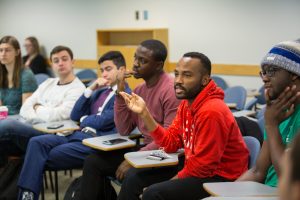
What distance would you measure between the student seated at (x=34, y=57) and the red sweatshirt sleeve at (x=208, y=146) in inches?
247

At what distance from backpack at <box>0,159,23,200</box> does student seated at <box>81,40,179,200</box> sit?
709 mm

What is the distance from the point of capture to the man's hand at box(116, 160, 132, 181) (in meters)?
2.74

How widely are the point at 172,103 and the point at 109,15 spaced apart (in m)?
4.92

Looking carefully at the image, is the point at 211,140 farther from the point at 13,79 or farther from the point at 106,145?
the point at 13,79

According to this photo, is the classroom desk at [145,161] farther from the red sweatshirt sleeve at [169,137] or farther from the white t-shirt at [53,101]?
the white t-shirt at [53,101]

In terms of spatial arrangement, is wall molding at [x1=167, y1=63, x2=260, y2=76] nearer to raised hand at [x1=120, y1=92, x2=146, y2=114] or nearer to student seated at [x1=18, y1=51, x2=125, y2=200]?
student seated at [x1=18, y1=51, x2=125, y2=200]

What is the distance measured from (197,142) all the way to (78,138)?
1.31m

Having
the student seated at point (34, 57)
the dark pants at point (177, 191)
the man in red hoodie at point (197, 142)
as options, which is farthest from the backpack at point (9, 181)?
the student seated at point (34, 57)

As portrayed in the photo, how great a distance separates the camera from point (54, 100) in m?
3.78

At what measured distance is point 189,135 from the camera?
7.82ft

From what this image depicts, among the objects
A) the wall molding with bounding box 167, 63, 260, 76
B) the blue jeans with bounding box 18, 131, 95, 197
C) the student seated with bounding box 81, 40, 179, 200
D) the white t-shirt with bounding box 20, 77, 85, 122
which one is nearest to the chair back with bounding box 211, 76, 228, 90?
the wall molding with bounding box 167, 63, 260, 76

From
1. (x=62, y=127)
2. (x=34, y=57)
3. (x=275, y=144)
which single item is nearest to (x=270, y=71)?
(x=275, y=144)

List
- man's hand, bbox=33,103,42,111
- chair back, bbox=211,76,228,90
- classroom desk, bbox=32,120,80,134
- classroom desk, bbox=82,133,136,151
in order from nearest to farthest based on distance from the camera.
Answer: classroom desk, bbox=82,133,136,151
classroom desk, bbox=32,120,80,134
man's hand, bbox=33,103,42,111
chair back, bbox=211,76,228,90

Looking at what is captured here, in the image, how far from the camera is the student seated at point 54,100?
137 inches
